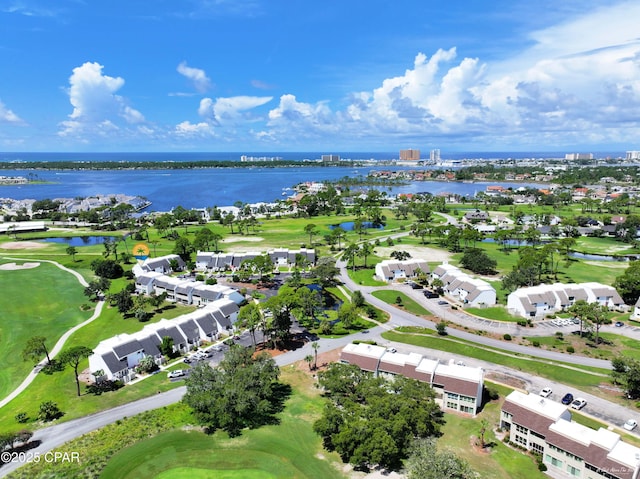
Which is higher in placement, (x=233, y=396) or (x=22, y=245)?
(x=22, y=245)

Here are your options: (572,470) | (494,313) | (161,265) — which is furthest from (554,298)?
(161,265)

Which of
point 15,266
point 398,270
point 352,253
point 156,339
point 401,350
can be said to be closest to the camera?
point 401,350

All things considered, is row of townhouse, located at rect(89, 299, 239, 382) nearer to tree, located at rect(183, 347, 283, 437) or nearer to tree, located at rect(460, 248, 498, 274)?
tree, located at rect(183, 347, 283, 437)

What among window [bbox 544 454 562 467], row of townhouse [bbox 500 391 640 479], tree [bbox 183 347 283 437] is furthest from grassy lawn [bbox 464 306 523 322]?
tree [bbox 183 347 283 437]

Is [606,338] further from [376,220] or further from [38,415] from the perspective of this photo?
[376,220]

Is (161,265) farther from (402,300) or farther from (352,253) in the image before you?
(402,300)

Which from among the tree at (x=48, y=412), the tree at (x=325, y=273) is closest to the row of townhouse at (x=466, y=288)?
the tree at (x=325, y=273)

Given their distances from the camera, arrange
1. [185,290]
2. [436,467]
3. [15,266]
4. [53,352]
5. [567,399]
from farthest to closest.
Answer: [15,266] < [185,290] < [53,352] < [567,399] < [436,467]
